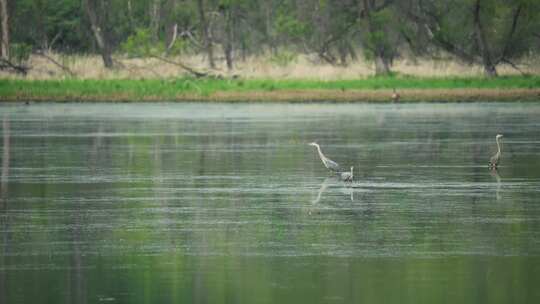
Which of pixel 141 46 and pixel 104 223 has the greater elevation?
pixel 141 46

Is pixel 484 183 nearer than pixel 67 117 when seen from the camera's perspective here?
Yes

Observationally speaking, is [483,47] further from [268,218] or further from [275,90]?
[268,218]

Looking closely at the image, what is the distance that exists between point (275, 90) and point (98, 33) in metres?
13.2

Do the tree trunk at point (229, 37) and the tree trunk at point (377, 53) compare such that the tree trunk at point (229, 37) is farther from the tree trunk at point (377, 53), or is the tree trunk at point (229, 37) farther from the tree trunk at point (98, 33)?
the tree trunk at point (377, 53)

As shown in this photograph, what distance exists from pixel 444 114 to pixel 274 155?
14890 millimetres

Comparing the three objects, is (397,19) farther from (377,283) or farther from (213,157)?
(377,283)

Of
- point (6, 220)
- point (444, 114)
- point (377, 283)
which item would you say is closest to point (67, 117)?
point (444, 114)

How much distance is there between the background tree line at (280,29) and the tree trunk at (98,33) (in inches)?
2.0

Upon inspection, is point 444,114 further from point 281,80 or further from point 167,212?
point 167,212

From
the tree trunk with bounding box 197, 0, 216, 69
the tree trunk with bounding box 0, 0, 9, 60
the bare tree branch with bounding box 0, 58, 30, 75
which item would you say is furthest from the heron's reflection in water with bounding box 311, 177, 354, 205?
the tree trunk with bounding box 197, 0, 216, 69

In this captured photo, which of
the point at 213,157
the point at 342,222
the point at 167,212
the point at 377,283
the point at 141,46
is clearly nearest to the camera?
the point at 377,283

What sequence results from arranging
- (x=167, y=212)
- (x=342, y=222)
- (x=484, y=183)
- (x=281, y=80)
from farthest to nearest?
(x=281, y=80), (x=484, y=183), (x=167, y=212), (x=342, y=222)

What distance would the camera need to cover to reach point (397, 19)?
6019cm

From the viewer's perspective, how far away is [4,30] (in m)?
56.2
